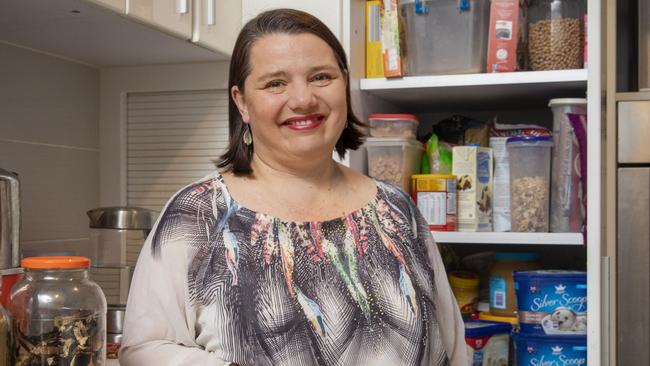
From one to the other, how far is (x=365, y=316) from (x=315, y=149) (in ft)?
0.91

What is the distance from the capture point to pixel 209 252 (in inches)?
48.5

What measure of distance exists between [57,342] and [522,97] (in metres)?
1.31

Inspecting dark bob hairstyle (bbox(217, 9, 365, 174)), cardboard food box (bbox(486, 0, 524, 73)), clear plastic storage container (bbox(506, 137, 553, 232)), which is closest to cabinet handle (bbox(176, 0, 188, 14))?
dark bob hairstyle (bbox(217, 9, 365, 174))

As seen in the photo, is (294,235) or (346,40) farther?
(346,40)

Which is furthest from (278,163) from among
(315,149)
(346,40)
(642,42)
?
(642,42)

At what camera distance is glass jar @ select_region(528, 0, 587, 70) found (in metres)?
1.76

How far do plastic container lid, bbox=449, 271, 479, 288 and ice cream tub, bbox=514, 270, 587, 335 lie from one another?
0.24m

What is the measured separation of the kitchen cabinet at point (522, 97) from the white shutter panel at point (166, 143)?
443mm

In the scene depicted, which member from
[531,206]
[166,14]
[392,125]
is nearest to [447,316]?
[531,206]

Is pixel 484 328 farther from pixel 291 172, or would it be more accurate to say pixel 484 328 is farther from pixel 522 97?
pixel 291 172

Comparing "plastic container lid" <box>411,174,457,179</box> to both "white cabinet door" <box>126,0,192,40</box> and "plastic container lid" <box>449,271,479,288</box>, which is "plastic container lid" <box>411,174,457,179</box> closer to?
"plastic container lid" <box>449,271,479,288</box>

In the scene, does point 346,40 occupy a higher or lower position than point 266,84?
higher

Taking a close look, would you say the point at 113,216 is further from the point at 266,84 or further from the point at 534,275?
the point at 534,275

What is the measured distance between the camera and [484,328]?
71.7 inches
